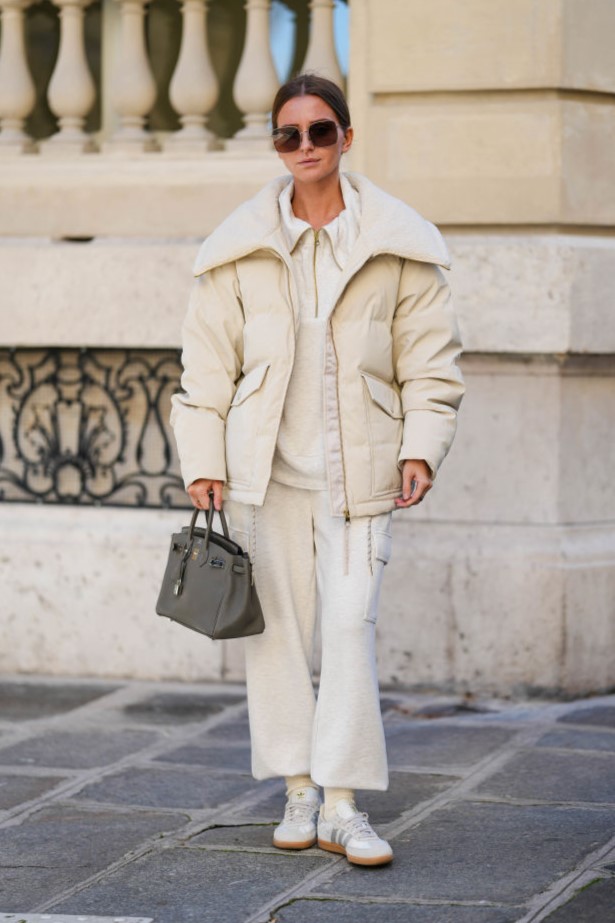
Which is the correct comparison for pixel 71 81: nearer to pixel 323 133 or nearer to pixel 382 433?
pixel 323 133

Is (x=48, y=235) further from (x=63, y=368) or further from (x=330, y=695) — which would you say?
(x=330, y=695)

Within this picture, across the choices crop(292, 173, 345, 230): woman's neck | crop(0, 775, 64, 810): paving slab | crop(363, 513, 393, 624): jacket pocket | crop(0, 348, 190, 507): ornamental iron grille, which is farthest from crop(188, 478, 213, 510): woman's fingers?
crop(0, 348, 190, 507): ornamental iron grille

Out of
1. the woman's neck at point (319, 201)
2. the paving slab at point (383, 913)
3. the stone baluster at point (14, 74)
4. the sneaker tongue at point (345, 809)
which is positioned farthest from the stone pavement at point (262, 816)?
the stone baluster at point (14, 74)

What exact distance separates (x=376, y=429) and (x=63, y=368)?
2.84 meters

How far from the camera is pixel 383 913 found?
3783mm

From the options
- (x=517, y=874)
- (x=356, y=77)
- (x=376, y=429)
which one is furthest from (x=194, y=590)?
(x=356, y=77)

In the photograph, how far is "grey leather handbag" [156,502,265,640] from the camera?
412 centimetres

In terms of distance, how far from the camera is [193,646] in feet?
21.0

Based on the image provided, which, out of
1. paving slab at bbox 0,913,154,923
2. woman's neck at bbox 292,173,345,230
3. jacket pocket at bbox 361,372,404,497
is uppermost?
woman's neck at bbox 292,173,345,230

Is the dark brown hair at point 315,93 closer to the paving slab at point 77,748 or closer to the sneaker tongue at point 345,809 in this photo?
the sneaker tongue at point 345,809

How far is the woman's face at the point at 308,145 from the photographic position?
13.4ft

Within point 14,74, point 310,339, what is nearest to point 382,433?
point 310,339

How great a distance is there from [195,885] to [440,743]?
1.62m

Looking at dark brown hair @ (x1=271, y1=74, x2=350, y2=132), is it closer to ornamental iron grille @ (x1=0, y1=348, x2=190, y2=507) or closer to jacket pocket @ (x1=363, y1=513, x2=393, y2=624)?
jacket pocket @ (x1=363, y1=513, x2=393, y2=624)
